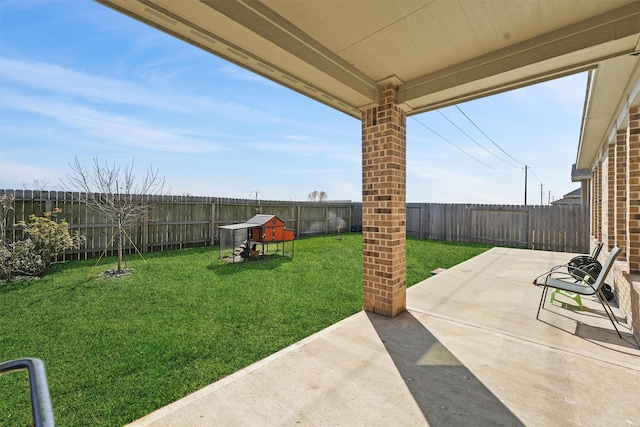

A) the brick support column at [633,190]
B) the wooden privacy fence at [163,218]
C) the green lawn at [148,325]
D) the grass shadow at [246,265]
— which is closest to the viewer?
the green lawn at [148,325]

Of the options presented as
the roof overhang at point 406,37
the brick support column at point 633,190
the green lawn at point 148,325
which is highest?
the roof overhang at point 406,37

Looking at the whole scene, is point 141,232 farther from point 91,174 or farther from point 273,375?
point 273,375

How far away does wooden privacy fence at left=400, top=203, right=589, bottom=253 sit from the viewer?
32.3 ft

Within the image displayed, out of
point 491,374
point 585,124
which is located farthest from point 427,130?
point 491,374

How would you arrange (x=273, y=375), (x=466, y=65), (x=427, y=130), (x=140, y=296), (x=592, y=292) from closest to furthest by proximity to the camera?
(x=273, y=375) < (x=466, y=65) < (x=592, y=292) < (x=140, y=296) < (x=427, y=130)

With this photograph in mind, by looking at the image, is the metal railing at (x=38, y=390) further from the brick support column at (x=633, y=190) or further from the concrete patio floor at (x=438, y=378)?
the brick support column at (x=633, y=190)

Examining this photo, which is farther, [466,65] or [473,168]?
[473,168]

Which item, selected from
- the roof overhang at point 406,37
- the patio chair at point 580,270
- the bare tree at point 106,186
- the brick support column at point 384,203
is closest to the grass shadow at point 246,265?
the bare tree at point 106,186

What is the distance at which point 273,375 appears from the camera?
7.32ft

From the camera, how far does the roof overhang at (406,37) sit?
1933 millimetres

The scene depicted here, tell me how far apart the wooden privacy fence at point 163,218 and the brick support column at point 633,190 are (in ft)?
33.0

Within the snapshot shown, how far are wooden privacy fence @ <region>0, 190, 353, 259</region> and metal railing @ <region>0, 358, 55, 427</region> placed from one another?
7687 mm

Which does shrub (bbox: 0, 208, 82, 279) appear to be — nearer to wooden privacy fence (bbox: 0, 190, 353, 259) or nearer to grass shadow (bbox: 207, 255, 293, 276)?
wooden privacy fence (bbox: 0, 190, 353, 259)

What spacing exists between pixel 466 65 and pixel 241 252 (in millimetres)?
6488
